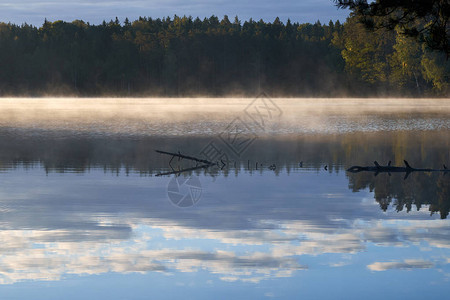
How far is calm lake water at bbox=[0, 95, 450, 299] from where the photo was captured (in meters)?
9.30

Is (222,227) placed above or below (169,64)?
below

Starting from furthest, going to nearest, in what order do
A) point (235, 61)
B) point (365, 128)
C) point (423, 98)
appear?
point (235, 61) → point (423, 98) → point (365, 128)

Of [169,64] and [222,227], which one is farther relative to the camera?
[169,64]

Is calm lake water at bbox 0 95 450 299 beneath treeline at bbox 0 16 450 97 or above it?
beneath

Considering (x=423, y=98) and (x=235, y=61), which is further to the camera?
(x=235, y=61)

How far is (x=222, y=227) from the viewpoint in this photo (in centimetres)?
1291

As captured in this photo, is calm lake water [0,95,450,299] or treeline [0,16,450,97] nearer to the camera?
calm lake water [0,95,450,299]

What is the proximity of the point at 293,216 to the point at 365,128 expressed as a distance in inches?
1227

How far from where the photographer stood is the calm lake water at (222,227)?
30.5 ft

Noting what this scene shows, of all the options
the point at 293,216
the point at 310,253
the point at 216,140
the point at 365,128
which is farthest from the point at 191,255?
the point at 365,128

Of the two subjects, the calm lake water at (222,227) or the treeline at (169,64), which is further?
the treeline at (169,64)

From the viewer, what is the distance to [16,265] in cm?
1012

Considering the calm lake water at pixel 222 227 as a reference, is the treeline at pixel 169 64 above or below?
above

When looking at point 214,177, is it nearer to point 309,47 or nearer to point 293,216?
point 293,216
